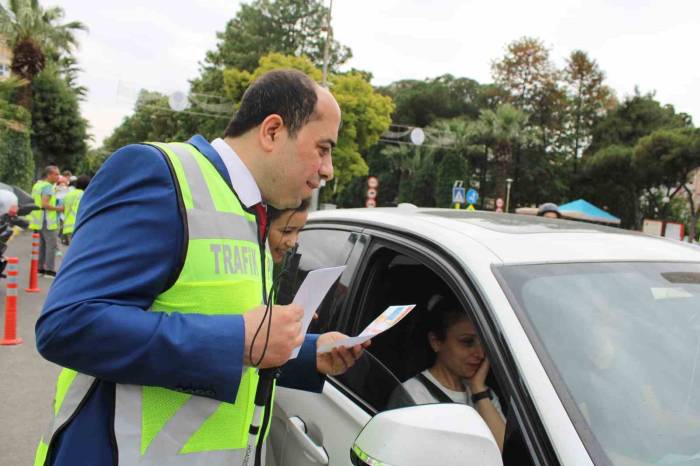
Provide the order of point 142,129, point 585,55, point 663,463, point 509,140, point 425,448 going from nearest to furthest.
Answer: point 425,448
point 663,463
point 509,140
point 585,55
point 142,129

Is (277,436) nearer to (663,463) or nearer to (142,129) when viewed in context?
(663,463)

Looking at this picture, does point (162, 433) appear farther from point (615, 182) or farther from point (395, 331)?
point (615, 182)

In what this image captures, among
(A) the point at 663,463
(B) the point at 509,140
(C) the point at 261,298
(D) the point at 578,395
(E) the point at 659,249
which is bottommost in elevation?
(A) the point at 663,463

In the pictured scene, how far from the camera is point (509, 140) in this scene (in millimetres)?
40312

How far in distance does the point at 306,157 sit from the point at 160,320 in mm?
591

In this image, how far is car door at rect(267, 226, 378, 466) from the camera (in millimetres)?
1973

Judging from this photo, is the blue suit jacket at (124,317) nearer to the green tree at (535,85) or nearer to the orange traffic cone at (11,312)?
the orange traffic cone at (11,312)

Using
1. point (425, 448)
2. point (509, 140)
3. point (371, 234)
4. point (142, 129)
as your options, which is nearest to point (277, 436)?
point (371, 234)

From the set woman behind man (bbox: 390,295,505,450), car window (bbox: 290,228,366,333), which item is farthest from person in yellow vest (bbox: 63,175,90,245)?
woman behind man (bbox: 390,295,505,450)

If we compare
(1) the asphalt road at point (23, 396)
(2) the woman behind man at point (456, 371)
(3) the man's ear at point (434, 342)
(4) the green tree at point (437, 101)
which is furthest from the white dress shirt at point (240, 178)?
(4) the green tree at point (437, 101)

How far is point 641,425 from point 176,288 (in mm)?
1135

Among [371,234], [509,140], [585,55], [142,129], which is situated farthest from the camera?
[142,129]

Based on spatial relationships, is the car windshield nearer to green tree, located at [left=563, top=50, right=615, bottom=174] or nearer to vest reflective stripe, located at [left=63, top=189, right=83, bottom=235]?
vest reflective stripe, located at [left=63, top=189, right=83, bottom=235]

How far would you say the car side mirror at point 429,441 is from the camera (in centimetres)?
127
